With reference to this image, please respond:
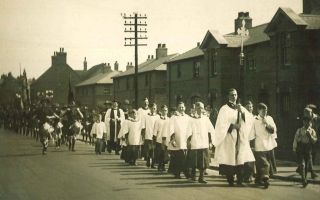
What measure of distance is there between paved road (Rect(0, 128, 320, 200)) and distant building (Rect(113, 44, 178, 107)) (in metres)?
33.3

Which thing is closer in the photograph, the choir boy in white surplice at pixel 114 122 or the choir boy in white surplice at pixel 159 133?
the choir boy in white surplice at pixel 159 133

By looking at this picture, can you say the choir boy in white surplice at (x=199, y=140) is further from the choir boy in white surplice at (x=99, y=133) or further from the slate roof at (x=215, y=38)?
the slate roof at (x=215, y=38)

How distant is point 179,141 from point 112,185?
2773mm

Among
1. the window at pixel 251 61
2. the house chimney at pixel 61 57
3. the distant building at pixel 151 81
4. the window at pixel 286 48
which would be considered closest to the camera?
the window at pixel 286 48

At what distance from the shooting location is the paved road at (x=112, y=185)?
10086 millimetres

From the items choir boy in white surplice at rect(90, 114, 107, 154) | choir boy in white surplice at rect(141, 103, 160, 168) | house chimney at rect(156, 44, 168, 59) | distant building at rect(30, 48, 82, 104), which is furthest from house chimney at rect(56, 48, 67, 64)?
choir boy in white surplice at rect(141, 103, 160, 168)

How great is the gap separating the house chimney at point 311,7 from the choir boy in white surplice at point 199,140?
20.5 meters

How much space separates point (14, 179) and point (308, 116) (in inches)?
307

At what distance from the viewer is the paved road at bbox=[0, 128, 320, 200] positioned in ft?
33.1

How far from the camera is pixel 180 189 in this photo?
36.1ft

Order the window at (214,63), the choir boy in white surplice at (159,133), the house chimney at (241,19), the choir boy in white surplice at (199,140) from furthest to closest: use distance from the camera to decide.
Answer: the house chimney at (241,19) → the window at (214,63) → the choir boy in white surplice at (159,133) → the choir boy in white surplice at (199,140)

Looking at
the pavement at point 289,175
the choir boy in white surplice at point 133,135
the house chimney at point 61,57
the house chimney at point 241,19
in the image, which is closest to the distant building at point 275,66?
the house chimney at point 241,19

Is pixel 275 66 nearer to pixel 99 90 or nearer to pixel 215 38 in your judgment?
pixel 215 38

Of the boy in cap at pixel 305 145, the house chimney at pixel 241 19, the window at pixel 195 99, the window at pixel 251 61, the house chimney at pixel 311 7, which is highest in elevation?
the house chimney at pixel 241 19
